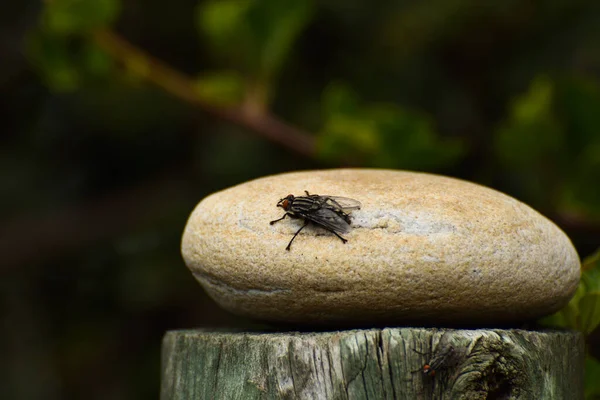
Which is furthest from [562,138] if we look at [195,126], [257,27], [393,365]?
[195,126]

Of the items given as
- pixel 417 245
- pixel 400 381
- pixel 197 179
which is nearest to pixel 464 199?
pixel 417 245

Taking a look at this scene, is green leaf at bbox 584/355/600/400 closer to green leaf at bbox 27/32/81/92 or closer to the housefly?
the housefly

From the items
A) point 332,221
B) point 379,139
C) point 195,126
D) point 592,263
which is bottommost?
point 332,221

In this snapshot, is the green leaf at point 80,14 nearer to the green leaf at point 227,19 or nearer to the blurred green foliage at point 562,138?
the green leaf at point 227,19

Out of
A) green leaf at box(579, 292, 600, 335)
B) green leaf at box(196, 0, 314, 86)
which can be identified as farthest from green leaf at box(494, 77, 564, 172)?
green leaf at box(579, 292, 600, 335)

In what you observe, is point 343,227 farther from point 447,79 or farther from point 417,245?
point 447,79

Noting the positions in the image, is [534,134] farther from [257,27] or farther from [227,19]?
[227,19]
